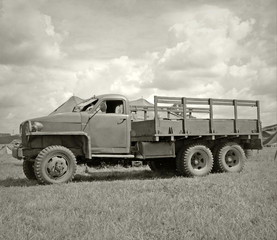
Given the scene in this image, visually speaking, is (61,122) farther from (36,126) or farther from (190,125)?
(190,125)

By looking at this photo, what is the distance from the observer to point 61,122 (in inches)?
328

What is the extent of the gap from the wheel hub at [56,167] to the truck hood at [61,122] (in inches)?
29.7

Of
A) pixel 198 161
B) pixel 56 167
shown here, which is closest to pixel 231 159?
pixel 198 161

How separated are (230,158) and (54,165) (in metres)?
4.80

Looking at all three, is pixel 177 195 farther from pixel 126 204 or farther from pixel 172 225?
pixel 172 225

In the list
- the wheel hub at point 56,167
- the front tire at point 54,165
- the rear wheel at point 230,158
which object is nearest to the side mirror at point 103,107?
the front tire at point 54,165

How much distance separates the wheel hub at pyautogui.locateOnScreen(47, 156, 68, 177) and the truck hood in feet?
2.47

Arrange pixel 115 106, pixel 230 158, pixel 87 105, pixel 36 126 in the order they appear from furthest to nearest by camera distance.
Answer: pixel 230 158
pixel 87 105
pixel 115 106
pixel 36 126

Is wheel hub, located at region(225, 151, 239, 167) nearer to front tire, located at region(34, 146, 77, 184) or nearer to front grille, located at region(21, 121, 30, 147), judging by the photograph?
front tire, located at region(34, 146, 77, 184)

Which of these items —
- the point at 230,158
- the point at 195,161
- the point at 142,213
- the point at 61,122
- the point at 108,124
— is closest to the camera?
the point at 142,213

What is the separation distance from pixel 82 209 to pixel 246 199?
2.34 metres

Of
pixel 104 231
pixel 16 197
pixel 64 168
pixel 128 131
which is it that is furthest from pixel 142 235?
pixel 128 131

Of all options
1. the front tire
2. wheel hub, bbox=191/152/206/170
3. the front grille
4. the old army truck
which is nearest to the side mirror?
the old army truck

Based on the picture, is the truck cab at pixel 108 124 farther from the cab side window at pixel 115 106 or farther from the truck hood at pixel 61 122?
the truck hood at pixel 61 122
